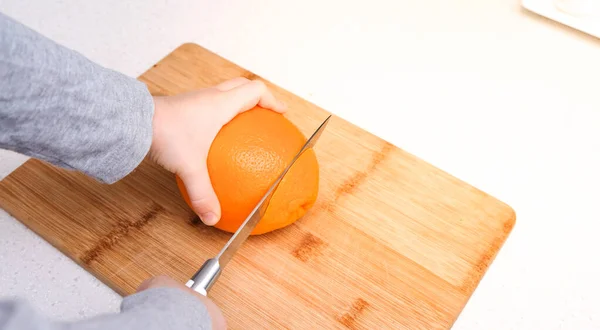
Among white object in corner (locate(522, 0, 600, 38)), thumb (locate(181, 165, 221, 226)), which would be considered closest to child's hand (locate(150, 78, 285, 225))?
thumb (locate(181, 165, 221, 226))

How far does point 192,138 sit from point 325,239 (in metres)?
0.24

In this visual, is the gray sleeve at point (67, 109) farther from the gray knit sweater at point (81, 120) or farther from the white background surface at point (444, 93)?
the white background surface at point (444, 93)

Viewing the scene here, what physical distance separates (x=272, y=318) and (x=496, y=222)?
38 centimetres

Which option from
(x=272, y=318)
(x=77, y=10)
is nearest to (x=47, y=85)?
(x=272, y=318)

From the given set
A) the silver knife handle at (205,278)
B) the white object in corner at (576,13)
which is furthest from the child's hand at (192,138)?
the white object in corner at (576,13)

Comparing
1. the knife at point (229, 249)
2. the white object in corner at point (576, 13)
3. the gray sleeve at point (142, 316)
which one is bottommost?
the gray sleeve at point (142, 316)

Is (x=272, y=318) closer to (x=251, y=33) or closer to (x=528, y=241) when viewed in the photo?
(x=528, y=241)

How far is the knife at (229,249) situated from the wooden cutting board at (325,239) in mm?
81

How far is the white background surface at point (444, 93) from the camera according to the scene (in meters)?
0.88

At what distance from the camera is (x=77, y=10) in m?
1.31

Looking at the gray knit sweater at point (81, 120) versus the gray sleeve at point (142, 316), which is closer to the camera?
the gray sleeve at point (142, 316)

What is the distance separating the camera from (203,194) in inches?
31.7

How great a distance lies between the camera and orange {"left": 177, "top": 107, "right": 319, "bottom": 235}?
2.64 feet

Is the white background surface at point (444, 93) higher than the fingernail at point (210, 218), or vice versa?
the white background surface at point (444, 93)
